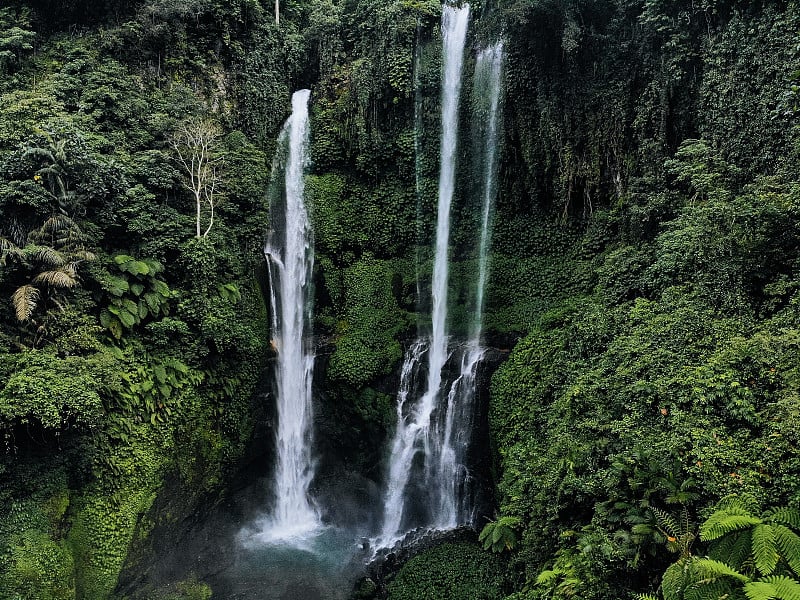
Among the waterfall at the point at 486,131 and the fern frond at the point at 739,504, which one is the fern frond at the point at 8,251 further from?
the fern frond at the point at 739,504

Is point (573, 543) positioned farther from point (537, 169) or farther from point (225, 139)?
point (225, 139)

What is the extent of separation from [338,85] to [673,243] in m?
11.5

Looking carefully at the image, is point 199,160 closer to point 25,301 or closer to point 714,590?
point 25,301

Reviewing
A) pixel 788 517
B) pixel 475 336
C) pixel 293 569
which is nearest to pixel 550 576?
pixel 788 517

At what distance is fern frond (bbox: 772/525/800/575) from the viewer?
14.6ft

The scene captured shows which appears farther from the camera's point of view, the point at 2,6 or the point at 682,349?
the point at 2,6

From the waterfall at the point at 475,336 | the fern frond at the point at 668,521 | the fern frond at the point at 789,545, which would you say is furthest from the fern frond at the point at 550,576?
the waterfall at the point at 475,336

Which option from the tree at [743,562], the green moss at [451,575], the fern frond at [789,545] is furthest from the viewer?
the green moss at [451,575]

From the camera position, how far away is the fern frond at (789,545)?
14.6ft

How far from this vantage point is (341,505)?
541 inches

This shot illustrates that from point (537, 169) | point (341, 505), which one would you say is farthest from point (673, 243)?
point (341, 505)

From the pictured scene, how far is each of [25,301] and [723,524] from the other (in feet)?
36.6

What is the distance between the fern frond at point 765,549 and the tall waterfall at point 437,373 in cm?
841

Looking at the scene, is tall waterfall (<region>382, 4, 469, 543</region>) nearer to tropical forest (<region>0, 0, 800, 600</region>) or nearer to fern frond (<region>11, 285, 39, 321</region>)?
tropical forest (<region>0, 0, 800, 600</region>)
